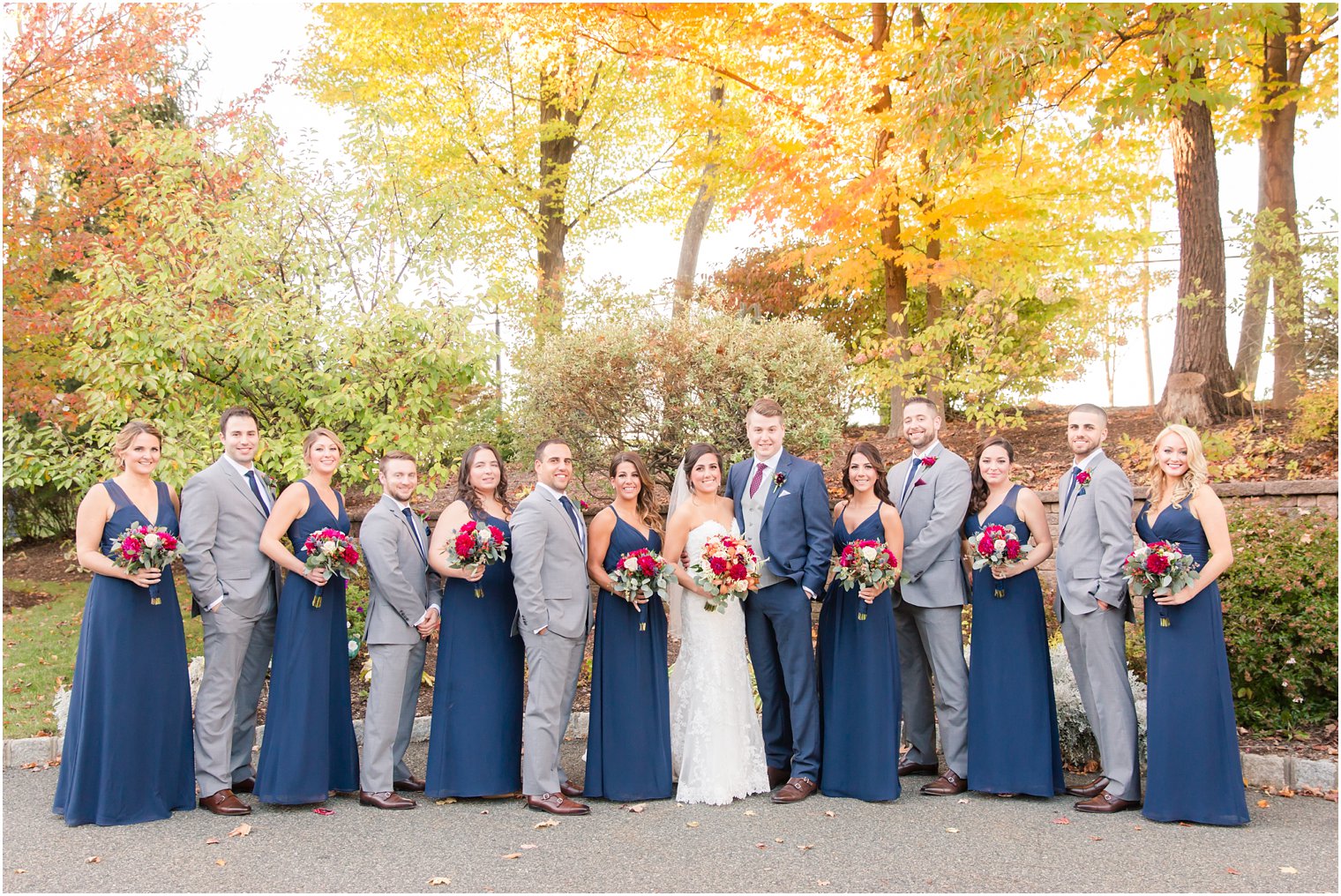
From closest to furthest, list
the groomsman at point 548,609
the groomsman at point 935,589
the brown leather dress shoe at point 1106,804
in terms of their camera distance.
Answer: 1. the brown leather dress shoe at point 1106,804
2. the groomsman at point 548,609
3. the groomsman at point 935,589

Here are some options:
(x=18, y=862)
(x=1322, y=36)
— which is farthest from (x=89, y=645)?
(x=1322, y=36)

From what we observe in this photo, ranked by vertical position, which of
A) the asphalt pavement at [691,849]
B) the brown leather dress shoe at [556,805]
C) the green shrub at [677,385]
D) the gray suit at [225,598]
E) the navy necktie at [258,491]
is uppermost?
the green shrub at [677,385]

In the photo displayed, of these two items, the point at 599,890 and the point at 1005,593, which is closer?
the point at 599,890

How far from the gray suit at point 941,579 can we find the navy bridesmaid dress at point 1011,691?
150 mm

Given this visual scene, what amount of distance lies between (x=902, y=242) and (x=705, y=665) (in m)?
9.58

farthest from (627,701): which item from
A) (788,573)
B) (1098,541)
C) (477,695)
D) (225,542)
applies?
(1098,541)

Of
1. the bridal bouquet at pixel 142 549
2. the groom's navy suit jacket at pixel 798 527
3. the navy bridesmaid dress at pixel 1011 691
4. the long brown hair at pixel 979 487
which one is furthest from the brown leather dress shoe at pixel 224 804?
the long brown hair at pixel 979 487

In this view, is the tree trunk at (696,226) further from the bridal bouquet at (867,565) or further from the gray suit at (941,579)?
the bridal bouquet at (867,565)

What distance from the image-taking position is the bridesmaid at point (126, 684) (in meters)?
5.67

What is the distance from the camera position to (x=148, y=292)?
28.1ft

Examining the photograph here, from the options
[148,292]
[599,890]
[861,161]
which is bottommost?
[599,890]

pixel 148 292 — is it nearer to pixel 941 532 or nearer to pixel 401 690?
pixel 401 690

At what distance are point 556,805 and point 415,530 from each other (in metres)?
1.84

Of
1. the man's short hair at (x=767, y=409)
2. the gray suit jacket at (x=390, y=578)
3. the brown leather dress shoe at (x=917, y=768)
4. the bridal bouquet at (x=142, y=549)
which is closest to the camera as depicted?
the bridal bouquet at (x=142, y=549)
